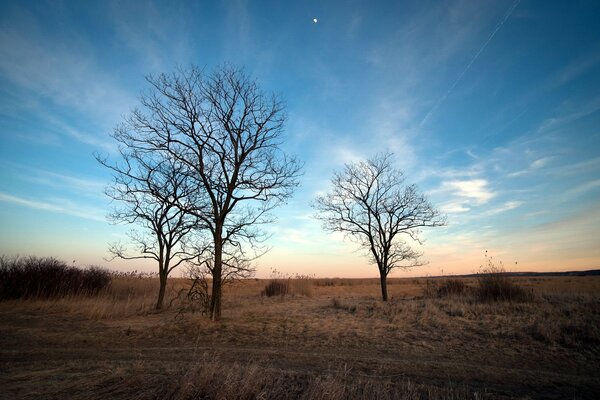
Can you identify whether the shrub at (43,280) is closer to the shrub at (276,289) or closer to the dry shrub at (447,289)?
the shrub at (276,289)

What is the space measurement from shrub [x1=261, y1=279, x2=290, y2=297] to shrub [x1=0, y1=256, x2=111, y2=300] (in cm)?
1177

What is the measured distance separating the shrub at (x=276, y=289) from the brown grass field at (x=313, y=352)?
967 cm

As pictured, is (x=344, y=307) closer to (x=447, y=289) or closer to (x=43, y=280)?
(x=447, y=289)

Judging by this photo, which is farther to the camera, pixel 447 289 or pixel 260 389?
pixel 447 289

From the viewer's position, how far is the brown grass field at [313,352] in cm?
482

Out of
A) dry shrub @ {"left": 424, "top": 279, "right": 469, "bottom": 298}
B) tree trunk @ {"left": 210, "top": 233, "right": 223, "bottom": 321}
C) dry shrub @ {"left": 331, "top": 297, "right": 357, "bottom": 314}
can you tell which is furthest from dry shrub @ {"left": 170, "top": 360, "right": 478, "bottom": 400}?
dry shrub @ {"left": 424, "top": 279, "right": 469, "bottom": 298}

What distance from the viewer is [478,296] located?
15.3m

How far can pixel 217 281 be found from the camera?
11805mm

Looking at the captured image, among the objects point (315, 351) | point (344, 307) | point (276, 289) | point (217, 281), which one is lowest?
point (315, 351)

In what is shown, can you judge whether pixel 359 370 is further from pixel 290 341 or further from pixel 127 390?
pixel 127 390

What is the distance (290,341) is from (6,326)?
1054cm

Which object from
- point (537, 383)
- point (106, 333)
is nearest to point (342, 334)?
point (537, 383)

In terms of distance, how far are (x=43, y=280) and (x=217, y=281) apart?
49.1 feet

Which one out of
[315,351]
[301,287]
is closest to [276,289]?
[301,287]
